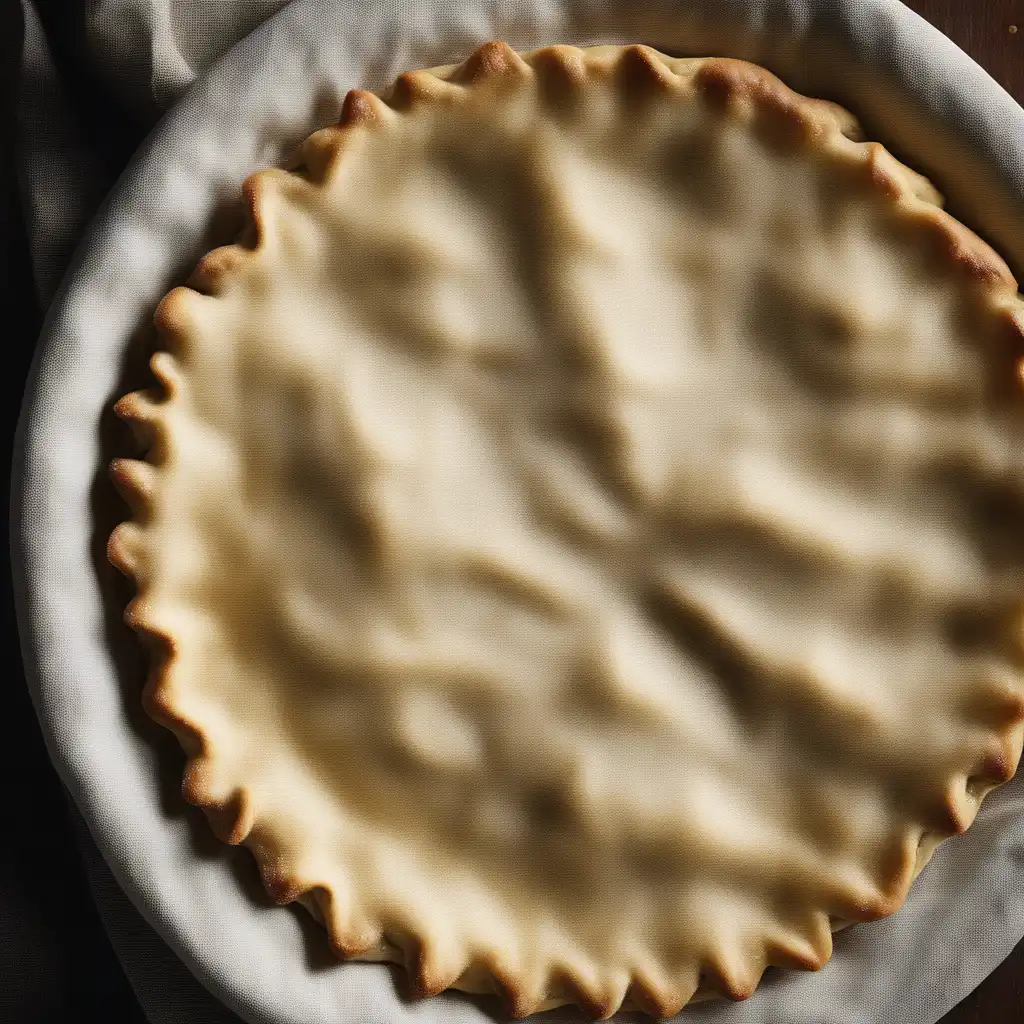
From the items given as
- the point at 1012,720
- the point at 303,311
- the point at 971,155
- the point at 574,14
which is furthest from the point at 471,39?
the point at 1012,720

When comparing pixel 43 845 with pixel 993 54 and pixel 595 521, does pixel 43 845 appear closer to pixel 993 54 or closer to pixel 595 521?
pixel 595 521

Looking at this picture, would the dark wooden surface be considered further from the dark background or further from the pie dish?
the pie dish

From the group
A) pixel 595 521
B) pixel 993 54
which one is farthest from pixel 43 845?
pixel 993 54

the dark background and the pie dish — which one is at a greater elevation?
the pie dish

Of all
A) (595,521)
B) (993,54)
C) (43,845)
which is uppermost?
(993,54)

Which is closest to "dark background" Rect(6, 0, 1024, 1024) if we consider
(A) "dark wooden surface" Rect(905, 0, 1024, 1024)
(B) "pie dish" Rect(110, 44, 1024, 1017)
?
(A) "dark wooden surface" Rect(905, 0, 1024, 1024)

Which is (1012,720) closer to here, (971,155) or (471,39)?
(971,155)

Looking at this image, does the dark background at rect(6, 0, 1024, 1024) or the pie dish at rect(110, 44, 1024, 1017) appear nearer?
the pie dish at rect(110, 44, 1024, 1017)
